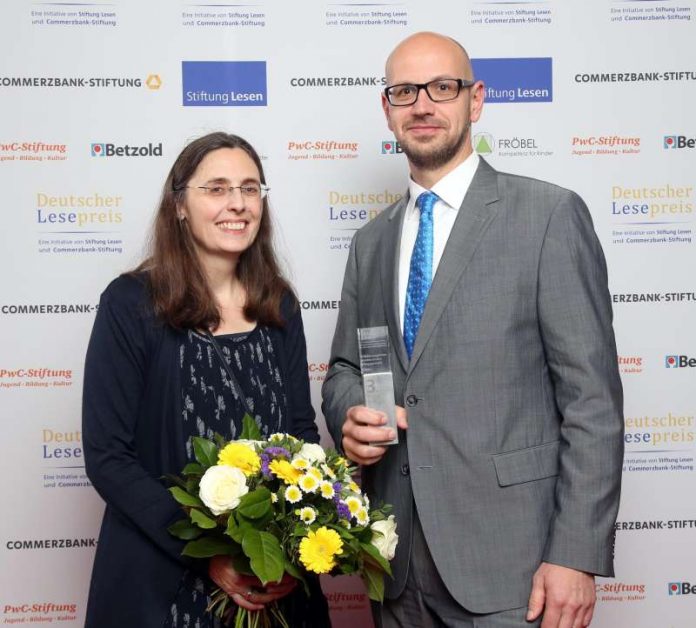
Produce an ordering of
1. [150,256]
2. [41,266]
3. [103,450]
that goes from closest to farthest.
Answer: [103,450]
[150,256]
[41,266]

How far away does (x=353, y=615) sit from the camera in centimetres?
349

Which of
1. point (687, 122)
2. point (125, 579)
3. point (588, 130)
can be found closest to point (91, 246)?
point (125, 579)

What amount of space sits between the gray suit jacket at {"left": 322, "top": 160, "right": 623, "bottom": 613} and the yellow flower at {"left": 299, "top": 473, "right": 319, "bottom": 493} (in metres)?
0.38

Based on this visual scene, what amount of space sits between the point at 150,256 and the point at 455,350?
3.19ft

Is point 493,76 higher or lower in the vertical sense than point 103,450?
higher

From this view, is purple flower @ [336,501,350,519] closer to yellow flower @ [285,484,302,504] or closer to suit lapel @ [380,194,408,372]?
yellow flower @ [285,484,302,504]

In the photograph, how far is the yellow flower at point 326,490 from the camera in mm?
1786

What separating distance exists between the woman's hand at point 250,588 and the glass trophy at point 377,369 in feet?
1.55

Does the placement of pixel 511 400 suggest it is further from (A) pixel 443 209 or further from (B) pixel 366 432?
(A) pixel 443 209

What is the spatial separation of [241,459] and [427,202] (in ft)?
2.96

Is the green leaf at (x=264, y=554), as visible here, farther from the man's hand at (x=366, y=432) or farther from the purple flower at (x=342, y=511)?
the man's hand at (x=366, y=432)

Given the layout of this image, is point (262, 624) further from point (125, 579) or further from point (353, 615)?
point (353, 615)

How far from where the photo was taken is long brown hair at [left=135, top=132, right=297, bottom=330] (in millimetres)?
2209

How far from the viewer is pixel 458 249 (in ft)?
6.87
